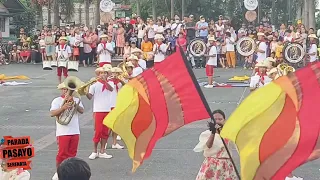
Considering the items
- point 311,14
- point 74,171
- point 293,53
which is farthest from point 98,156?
point 311,14

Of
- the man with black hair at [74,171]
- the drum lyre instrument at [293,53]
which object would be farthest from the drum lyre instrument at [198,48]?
the man with black hair at [74,171]

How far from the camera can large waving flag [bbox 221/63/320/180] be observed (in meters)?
5.61

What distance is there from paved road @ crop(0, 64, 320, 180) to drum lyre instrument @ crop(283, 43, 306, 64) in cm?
470

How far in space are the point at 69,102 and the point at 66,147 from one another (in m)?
0.66

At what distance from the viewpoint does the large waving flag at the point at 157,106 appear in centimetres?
650

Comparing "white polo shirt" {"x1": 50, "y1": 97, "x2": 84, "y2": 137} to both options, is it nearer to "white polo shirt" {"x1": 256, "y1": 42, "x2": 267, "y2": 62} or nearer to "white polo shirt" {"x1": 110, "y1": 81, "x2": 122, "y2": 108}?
"white polo shirt" {"x1": 110, "y1": 81, "x2": 122, "y2": 108}

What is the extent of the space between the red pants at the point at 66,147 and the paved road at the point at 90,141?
26.4 inches

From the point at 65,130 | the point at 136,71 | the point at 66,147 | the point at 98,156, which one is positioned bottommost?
the point at 98,156

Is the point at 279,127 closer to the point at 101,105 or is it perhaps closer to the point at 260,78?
the point at 101,105

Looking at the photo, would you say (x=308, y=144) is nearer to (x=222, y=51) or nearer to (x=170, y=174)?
(x=170, y=174)

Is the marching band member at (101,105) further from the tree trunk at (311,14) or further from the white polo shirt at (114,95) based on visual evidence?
the tree trunk at (311,14)

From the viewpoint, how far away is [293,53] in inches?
974

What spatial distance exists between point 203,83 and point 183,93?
15.7 meters

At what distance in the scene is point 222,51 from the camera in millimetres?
27844
